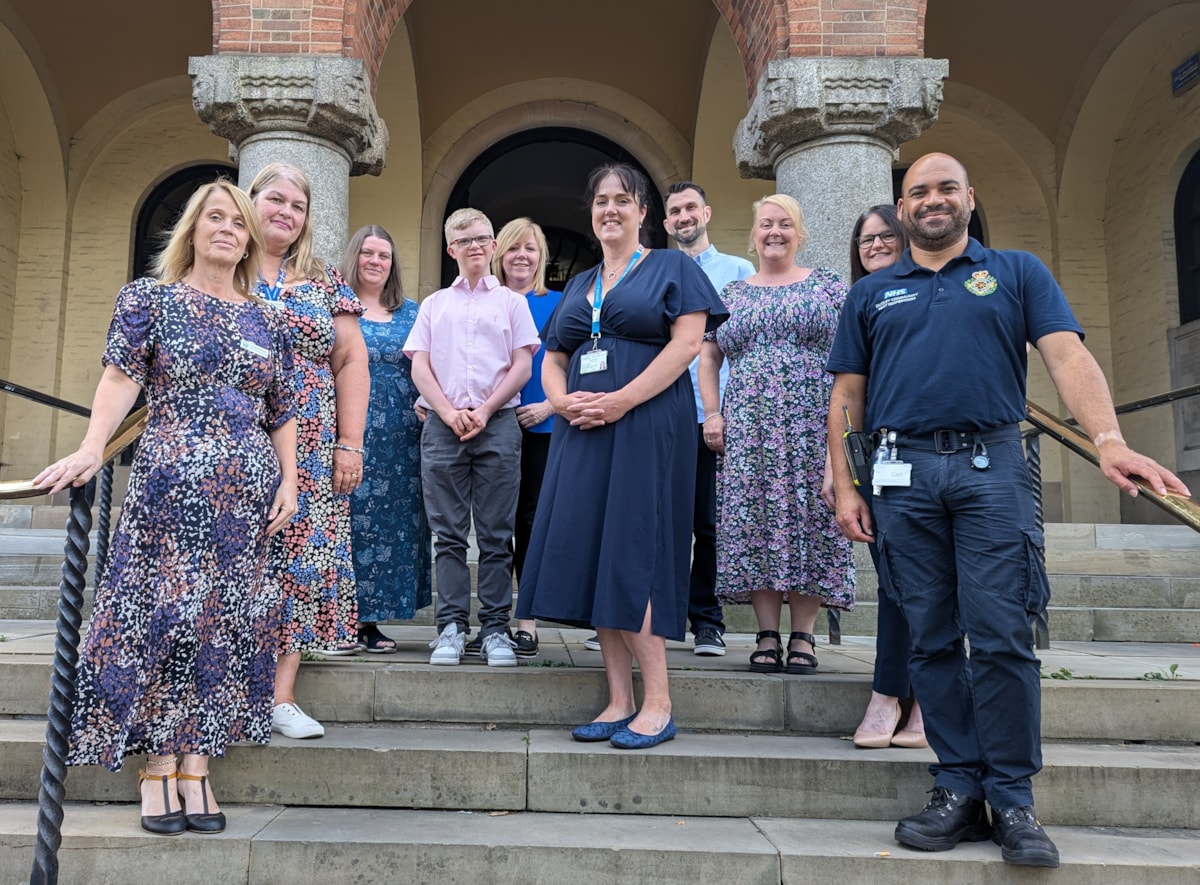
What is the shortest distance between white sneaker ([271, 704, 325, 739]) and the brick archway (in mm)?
4705

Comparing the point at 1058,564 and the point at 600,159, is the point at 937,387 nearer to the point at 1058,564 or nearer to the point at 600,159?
the point at 1058,564

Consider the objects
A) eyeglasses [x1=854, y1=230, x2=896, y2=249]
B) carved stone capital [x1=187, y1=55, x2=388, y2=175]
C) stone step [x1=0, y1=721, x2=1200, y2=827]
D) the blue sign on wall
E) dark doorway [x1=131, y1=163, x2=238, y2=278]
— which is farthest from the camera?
dark doorway [x1=131, y1=163, x2=238, y2=278]

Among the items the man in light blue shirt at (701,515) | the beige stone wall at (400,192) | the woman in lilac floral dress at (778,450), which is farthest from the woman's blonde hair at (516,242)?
the beige stone wall at (400,192)

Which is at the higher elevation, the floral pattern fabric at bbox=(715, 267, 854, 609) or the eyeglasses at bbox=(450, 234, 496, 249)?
the eyeglasses at bbox=(450, 234, 496, 249)

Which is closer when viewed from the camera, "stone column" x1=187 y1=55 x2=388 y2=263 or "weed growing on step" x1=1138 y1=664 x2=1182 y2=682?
"weed growing on step" x1=1138 y1=664 x2=1182 y2=682

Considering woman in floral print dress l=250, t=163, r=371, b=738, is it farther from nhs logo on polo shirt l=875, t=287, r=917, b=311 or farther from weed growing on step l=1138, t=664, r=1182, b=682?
weed growing on step l=1138, t=664, r=1182, b=682

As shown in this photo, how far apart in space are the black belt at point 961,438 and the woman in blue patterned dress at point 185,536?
6.53 feet

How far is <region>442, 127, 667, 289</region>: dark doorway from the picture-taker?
415 inches

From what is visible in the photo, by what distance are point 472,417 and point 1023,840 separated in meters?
2.50

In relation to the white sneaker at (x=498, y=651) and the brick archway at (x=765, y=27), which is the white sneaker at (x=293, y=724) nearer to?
the white sneaker at (x=498, y=651)

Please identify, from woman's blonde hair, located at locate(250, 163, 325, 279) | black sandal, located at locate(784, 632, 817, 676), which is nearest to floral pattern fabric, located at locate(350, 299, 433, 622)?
woman's blonde hair, located at locate(250, 163, 325, 279)

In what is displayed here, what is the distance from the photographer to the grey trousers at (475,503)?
404cm

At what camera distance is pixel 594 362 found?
334 cm

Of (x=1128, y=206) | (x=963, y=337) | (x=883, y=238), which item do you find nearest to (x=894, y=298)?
(x=963, y=337)
